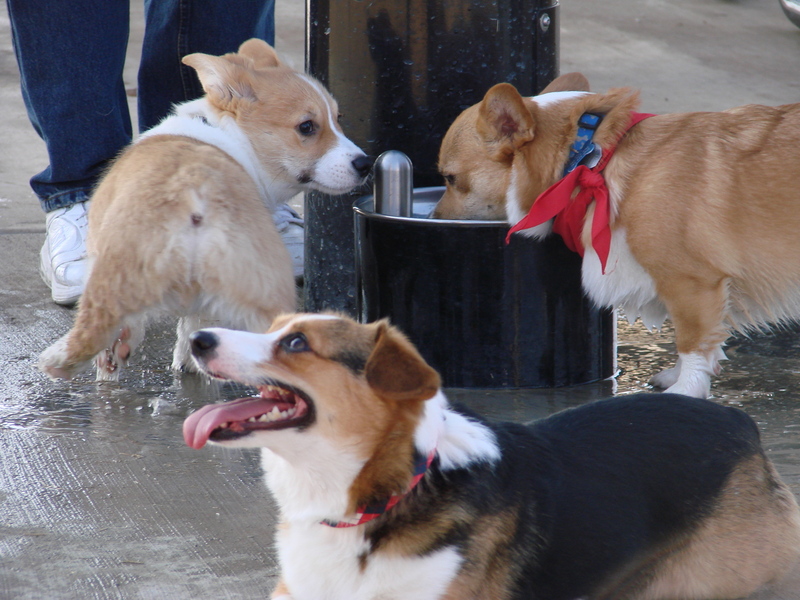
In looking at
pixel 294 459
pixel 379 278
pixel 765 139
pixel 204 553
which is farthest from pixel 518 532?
pixel 765 139

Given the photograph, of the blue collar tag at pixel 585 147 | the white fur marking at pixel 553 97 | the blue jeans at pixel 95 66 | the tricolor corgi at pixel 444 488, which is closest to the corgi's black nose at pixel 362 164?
the white fur marking at pixel 553 97

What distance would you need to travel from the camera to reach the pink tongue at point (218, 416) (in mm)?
2131

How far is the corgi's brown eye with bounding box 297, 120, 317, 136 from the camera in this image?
3961 millimetres

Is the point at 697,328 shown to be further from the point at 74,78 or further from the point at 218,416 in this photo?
the point at 74,78

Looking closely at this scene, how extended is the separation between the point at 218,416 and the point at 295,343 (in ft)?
0.76

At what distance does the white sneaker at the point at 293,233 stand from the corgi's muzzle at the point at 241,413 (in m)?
2.63

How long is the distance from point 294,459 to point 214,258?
1.23 meters

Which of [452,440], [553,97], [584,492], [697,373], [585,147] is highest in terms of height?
[553,97]

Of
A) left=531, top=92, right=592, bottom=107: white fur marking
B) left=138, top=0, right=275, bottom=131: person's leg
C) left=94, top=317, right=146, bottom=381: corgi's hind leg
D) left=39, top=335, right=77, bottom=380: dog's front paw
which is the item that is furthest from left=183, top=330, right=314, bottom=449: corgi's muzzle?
left=138, top=0, right=275, bottom=131: person's leg

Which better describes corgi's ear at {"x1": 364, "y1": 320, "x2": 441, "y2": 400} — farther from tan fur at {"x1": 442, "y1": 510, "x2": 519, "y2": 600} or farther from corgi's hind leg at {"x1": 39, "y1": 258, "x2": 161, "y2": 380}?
corgi's hind leg at {"x1": 39, "y1": 258, "x2": 161, "y2": 380}

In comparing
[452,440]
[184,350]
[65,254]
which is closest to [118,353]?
[184,350]

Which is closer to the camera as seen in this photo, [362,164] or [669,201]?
[669,201]

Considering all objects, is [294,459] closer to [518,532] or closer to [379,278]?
[518,532]

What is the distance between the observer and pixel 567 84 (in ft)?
13.2
